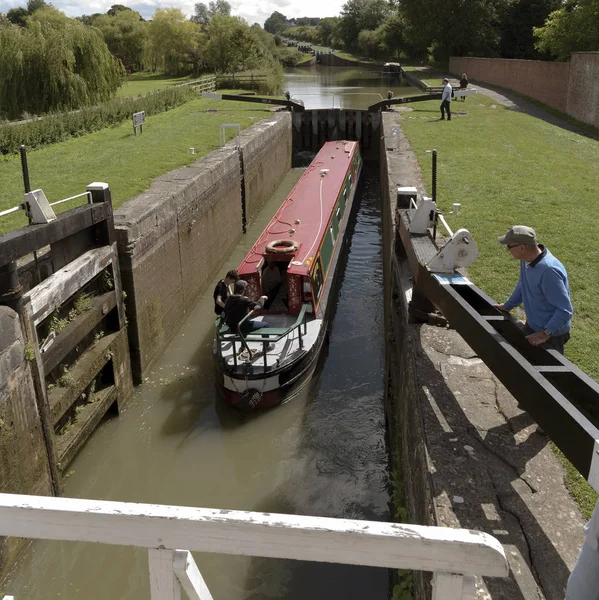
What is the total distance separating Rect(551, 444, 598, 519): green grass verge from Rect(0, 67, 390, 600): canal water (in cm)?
244

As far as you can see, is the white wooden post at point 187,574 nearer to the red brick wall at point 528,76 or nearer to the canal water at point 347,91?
the red brick wall at point 528,76

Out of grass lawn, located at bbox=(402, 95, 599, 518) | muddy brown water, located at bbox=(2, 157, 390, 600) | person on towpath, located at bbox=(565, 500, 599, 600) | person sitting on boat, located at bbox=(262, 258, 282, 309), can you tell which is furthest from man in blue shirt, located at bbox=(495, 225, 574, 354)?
person sitting on boat, located at bbox=(262, 258, 282, 309)

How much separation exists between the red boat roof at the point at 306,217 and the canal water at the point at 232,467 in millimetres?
1701

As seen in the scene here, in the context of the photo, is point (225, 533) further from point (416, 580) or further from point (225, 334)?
point (225, 334)

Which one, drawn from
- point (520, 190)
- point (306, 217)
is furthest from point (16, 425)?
point (520, 190)

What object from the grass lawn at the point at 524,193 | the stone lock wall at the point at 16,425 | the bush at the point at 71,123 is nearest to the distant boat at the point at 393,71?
the grass lawn at the point at 524,193

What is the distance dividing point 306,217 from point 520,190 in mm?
4615

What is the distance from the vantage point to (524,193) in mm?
12180

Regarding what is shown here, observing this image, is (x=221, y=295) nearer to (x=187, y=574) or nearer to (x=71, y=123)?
(x=187, y=574)

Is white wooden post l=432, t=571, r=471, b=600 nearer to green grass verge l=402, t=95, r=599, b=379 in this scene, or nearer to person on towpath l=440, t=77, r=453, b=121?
green grass verge l=402, t=95, r=599, b=379

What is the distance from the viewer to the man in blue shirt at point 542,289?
13.1ft

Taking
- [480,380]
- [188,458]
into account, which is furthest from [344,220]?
[480,380]

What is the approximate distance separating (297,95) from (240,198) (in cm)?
2992

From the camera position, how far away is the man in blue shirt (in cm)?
399
